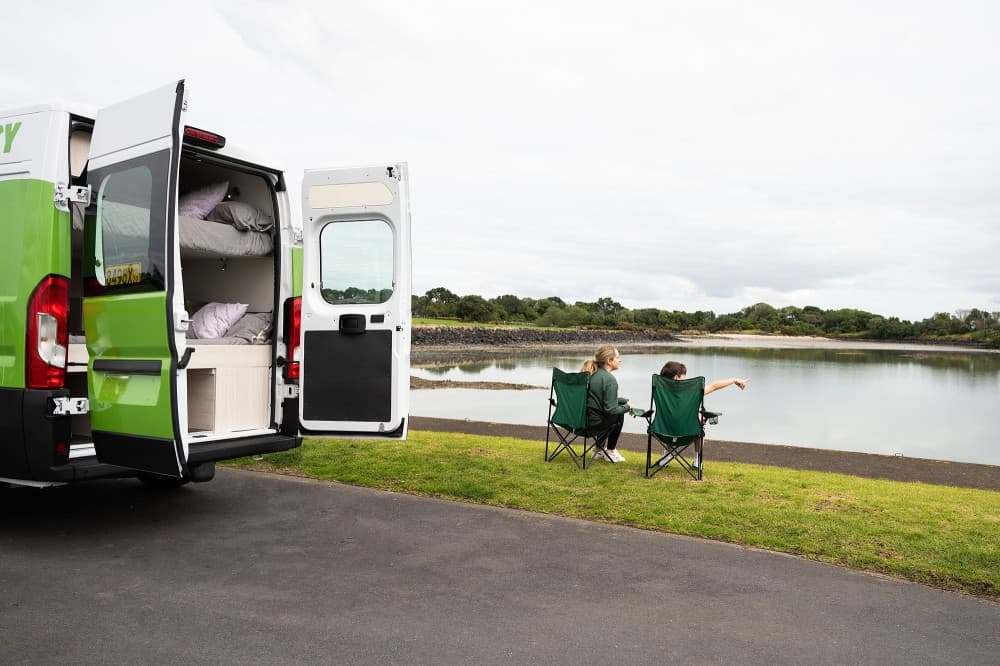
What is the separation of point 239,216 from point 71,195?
1.44 meters

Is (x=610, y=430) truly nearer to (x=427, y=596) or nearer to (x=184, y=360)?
(x=427, y=596)

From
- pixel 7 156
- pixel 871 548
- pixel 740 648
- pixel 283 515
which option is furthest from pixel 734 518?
pixel 7 156

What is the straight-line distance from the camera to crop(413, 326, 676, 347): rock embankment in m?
51.6

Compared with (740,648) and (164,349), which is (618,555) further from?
(164,349)

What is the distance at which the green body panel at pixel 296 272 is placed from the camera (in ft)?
18.0

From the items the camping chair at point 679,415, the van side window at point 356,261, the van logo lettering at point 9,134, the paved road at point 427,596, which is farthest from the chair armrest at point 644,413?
the van logo lettering at point 9,134

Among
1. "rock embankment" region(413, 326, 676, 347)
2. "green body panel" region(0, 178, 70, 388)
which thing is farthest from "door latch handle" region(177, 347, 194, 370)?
"rock embankment" region(413, 326, 676, 347)

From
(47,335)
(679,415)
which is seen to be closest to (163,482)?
(47,335)

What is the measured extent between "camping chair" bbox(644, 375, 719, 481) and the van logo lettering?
4.90 metres

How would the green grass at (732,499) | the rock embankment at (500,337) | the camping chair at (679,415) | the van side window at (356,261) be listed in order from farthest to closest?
the rock embankment at (500,337)
the camping chair at (679,415)
the van side window at (356,261)
the green grass at (732,499)

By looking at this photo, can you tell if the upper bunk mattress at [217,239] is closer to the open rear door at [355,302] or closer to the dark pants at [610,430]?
the open rear door at [355,302]

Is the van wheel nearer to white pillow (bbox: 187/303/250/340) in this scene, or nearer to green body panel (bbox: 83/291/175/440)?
white pillow (bbox: 187/303/250/340)

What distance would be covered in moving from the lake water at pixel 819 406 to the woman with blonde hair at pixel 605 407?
22.5 feet

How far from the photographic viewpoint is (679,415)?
6.45 m
